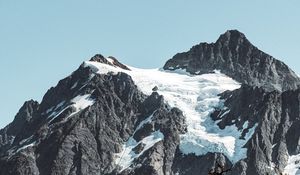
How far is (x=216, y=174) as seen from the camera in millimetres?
35219
